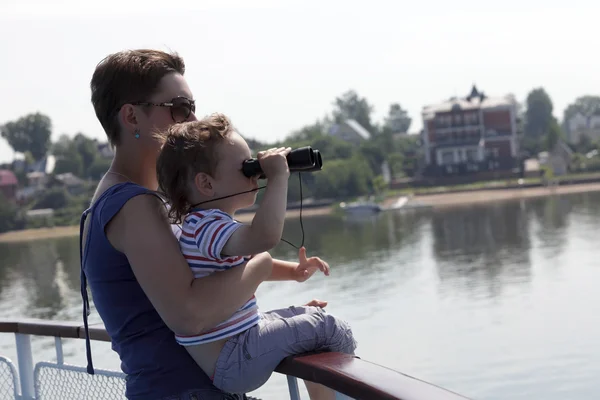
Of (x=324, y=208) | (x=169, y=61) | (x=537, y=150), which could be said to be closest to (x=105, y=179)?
(x=169, y=61)

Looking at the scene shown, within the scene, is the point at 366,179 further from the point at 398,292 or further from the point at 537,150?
the point at 398,292

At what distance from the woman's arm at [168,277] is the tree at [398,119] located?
98.4m

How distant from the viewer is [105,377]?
6.54 ft

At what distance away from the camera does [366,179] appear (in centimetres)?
6134

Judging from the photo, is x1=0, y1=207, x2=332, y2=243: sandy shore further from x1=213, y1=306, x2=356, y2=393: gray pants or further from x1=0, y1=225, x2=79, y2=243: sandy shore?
x1=213, y1=306, x2=356, y2=393: gray pants

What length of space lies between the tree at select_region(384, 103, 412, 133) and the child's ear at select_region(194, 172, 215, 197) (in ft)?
322

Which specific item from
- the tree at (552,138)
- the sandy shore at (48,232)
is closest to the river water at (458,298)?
the sandy shore at (48,232)

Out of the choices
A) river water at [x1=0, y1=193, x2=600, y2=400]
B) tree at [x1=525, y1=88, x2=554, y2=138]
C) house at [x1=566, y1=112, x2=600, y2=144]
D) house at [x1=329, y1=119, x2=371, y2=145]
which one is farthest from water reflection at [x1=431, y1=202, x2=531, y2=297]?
house at [x1=566, y1=112, x2=600, y2=144]

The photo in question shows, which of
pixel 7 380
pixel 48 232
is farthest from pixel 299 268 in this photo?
pixel 48 232

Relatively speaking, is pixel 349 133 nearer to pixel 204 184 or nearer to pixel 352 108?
pixel 352 108

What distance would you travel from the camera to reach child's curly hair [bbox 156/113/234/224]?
4.80 feet

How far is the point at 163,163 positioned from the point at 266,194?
201 mm

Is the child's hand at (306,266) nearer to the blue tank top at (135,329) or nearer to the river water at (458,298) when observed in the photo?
the blue tank top at (135,329)

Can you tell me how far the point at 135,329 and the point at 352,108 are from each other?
9103cm
